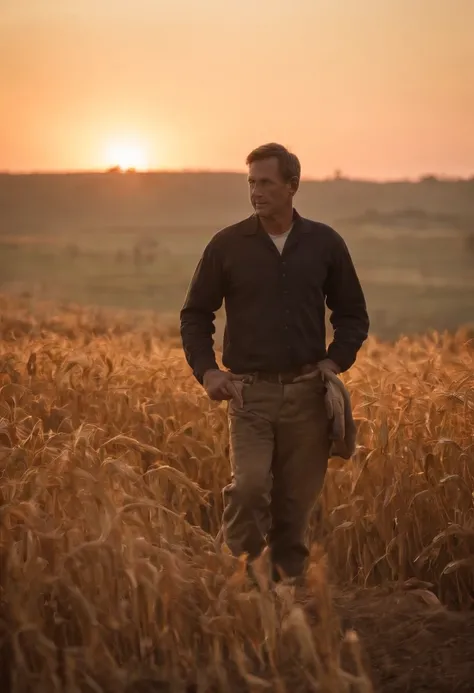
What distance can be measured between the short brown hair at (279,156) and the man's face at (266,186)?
0.02 metres

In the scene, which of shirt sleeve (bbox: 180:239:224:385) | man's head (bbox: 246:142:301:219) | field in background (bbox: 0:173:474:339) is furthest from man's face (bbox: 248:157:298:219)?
field in background (bbox: 0:173:474:339)

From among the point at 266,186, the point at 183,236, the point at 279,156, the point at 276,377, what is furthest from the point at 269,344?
the point at 183,236

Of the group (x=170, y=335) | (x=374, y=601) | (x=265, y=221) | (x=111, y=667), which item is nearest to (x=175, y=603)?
(x=111, y=667)

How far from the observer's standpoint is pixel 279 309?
4.52 meters

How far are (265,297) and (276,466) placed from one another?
0.72m

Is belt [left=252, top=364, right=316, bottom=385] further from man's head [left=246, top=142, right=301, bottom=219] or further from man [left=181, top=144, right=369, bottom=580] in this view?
man's head [left=246, top=142, right=301, bottom=219]

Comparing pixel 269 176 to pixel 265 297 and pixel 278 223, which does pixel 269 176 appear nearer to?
pixel 278 223

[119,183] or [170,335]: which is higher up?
[119,183]

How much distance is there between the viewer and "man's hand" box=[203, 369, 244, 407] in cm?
445

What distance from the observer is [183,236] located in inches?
1772

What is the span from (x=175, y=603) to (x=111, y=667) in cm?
32

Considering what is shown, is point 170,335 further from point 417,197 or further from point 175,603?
point 417,197

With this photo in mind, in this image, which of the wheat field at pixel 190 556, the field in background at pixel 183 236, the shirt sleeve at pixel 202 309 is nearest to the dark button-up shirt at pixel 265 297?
the shirt sleeve at pixel 202 309

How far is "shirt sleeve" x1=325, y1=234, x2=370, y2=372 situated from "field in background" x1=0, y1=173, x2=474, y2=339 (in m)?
19.3
